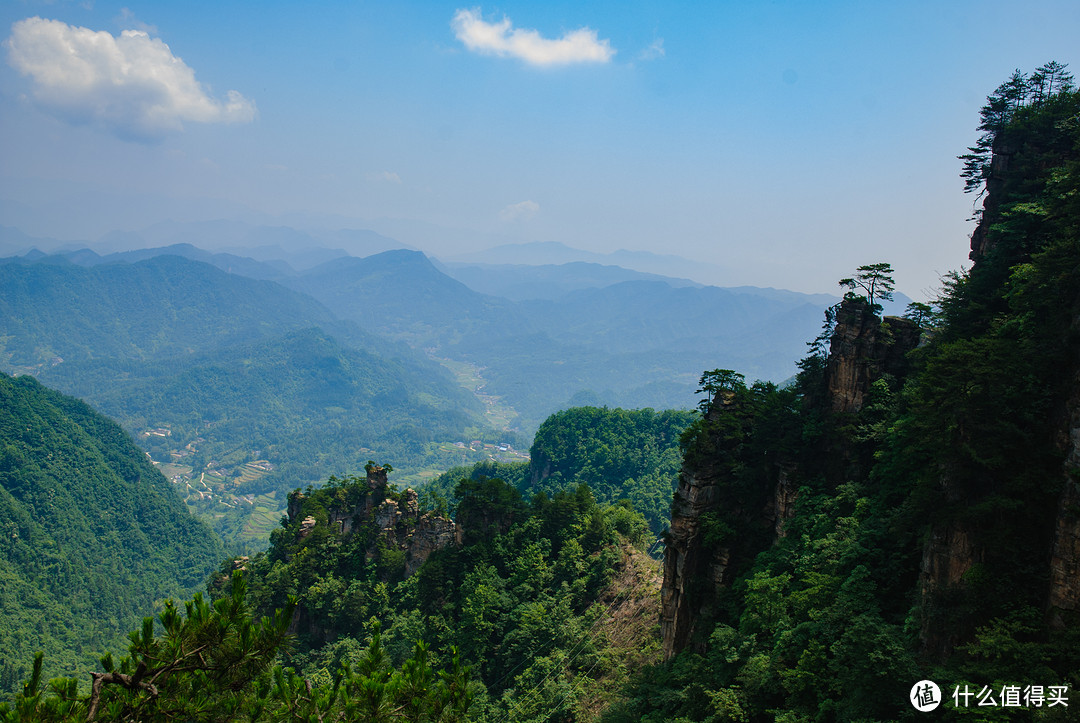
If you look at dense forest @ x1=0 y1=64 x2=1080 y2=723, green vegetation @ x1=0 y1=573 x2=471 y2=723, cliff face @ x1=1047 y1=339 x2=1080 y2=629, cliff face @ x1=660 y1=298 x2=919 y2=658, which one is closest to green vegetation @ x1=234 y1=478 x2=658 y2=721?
dense forest @ x1=0 y1=64 x2=1080 y2=723

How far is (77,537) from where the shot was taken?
272 ft

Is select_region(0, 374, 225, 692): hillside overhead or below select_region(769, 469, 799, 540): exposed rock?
below

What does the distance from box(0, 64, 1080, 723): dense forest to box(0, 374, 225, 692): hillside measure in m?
42.4

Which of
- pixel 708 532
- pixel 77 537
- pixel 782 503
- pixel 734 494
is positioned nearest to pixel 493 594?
pixel 708 532

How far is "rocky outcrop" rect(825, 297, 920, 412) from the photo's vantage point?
2277 cm

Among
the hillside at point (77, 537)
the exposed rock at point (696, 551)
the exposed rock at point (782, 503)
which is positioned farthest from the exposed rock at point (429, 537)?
the hillside at point (77, 537)

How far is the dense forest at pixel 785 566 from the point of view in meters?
11.3

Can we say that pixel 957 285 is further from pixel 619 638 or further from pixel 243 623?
pixel 243 623

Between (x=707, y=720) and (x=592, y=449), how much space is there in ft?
175

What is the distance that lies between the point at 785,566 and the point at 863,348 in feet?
28.2

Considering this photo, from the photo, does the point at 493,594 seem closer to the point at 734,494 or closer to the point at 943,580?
the point at 734,494

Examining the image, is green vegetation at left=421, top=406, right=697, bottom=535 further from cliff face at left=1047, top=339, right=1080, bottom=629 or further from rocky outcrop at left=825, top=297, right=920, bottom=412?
cliff face at left=1047, top=339, right=1080, bottom=629

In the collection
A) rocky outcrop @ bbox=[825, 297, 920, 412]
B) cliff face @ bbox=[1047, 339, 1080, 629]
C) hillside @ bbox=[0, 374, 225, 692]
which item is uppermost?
rocky outcrop @ bbox=[825, 297, 920, 412]

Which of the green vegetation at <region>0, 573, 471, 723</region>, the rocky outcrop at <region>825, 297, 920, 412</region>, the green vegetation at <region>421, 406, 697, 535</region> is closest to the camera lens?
the green vegetation at <region>0, 573, 471, 723</region>
